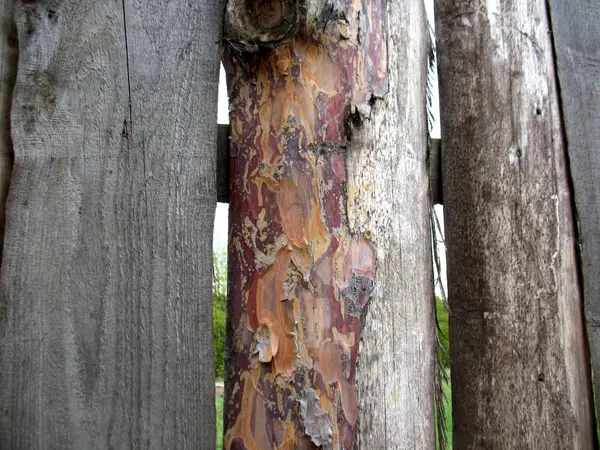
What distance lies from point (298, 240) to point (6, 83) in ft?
2.43

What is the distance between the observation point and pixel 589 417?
1443mm

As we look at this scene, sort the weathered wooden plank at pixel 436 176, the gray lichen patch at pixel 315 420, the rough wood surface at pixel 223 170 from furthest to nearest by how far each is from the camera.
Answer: the weathered wooden plank at pixel 436 176 → the rough wood surface at pixel 223 170 → the gray lichen patch at pixel 315 420

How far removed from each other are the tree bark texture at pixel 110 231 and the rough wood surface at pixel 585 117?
0.94m

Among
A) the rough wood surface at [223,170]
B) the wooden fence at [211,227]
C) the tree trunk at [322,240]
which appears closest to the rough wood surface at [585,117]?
the wooden fence at [211,227]

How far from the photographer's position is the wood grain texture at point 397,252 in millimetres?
1275

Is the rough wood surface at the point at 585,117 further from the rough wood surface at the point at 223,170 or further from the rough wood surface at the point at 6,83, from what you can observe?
the rough wood surface at the point at 6,83

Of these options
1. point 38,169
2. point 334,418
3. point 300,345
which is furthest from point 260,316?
point 38,169

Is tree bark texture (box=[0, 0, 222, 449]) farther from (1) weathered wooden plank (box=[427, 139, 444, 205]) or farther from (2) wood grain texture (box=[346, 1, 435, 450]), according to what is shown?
(1) weathered wooden plank (box=[427, 139, 444, 205])

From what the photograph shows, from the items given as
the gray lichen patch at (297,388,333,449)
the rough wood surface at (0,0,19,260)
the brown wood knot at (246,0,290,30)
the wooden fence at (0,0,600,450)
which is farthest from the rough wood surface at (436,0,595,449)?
the rough wood surface at (0,0,19,260)

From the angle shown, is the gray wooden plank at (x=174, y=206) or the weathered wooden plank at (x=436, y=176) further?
the weathered wooden plank at (x=436, y=176)

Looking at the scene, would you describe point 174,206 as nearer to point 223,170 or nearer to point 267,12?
point 223,170

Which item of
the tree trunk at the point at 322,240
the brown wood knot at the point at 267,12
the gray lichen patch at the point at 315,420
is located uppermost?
the brown wood knot at the point at 267,12

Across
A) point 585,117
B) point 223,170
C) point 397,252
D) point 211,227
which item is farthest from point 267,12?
point 585,117

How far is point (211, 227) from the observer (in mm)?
1331
